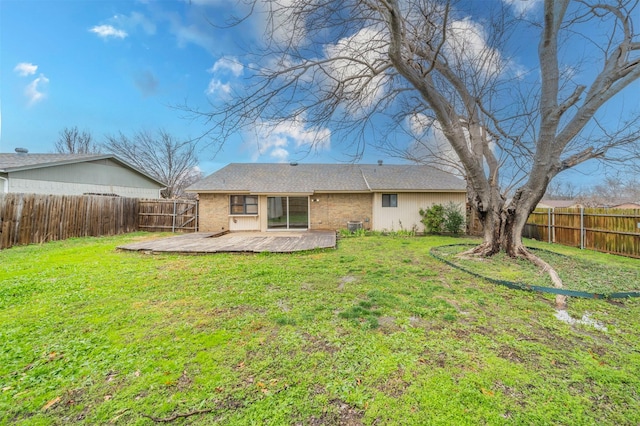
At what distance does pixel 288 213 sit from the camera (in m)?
13.9

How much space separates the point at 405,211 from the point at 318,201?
4.66 meters

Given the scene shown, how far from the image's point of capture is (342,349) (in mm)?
2611

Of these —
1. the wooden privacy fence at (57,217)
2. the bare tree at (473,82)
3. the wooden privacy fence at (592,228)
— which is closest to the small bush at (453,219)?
the wooden privacy fence at (592,228)

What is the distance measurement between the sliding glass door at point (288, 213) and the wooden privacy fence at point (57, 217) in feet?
24.0

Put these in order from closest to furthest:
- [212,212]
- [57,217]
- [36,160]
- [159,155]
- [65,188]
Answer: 1. [57,217]
2. [36,160]
3. [65,188]
4. [212,212]
5. [159,155]

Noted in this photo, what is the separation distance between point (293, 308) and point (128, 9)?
855 centimetres

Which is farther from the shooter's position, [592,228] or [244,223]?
[244,223]

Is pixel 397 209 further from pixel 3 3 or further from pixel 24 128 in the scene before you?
pixel 24 128

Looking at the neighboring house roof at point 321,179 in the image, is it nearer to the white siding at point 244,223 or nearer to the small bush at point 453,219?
the small bush at point 453,219

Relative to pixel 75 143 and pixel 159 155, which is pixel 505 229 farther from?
pixel 75 143

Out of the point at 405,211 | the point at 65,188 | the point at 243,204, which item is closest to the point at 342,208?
the point at 405,211

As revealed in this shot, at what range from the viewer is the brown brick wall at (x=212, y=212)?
13.3 metres

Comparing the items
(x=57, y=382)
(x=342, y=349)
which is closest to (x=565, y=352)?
(x=342, y=349)

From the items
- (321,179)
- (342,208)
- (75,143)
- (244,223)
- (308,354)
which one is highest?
(75,143)
